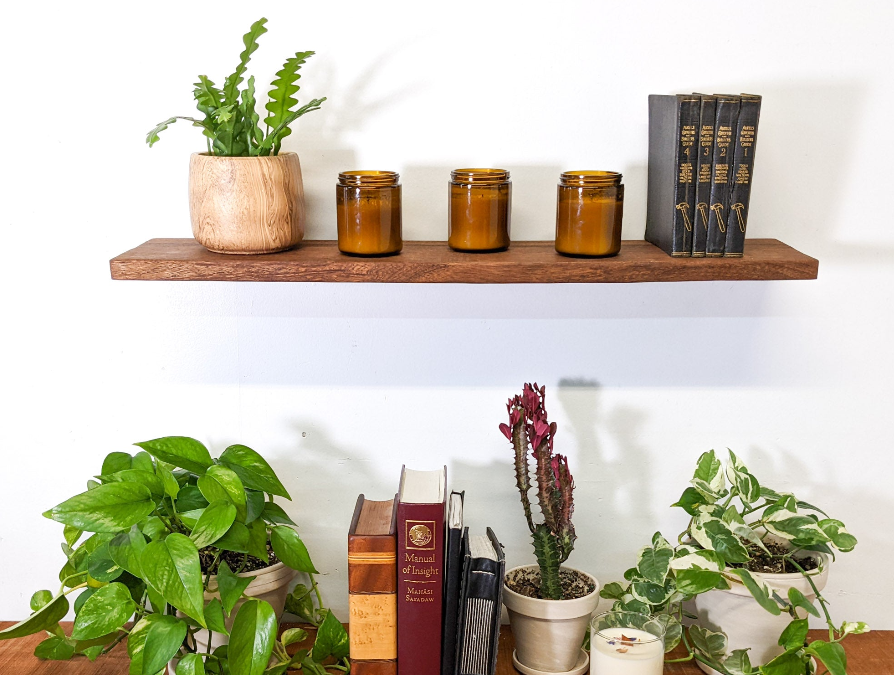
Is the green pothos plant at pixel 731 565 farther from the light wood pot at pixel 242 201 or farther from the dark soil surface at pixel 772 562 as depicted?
the light wood pot at pixel 242 201

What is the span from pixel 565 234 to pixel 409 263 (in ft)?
0.67

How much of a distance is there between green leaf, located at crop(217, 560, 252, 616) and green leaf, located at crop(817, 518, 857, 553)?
29.2 inches

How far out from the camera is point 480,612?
3.32ft

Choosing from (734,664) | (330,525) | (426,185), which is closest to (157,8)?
(426,185)

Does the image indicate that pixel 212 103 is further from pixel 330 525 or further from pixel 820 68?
pixel 820 68

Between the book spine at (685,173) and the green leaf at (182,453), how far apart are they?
0.64 metres

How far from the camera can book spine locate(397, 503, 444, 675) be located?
99 centimetres

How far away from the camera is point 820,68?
1096 mm

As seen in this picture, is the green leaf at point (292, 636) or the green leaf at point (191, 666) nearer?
the green leaf at point (191, 666)

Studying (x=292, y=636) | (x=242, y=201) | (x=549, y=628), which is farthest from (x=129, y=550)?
(x=549, y=628)

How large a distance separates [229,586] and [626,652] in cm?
48

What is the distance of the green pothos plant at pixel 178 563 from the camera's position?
2.92 feet

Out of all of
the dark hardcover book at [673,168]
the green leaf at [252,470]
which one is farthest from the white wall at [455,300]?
the green leaf at [252,470]

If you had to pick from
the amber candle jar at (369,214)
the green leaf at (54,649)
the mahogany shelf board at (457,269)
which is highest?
the amber candle jar at (369,214)
